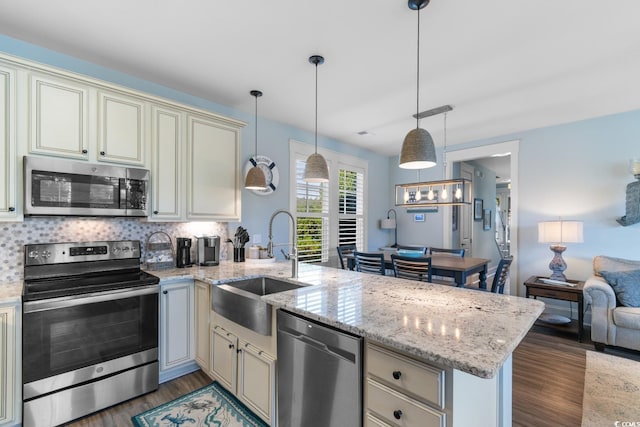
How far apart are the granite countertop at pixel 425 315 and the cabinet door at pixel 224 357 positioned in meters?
0.40

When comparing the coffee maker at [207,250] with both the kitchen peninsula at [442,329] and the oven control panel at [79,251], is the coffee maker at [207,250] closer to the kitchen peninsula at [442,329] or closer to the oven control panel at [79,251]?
the oven control panel at [79,251]

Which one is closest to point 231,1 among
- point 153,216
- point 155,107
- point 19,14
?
point 155,107

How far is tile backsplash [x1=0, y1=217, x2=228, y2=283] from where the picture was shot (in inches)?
83.7

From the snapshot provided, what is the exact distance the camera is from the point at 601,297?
303cm

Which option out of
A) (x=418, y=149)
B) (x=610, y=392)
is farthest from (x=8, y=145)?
(x=610, y=392)

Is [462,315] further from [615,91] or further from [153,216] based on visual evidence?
[615,91]

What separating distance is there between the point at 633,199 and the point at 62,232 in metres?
5.77

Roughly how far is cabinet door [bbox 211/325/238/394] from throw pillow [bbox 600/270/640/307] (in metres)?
3.71

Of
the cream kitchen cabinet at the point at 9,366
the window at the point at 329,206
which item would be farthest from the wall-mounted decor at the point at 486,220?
the cream kitchen cabinet at the point at 9,366

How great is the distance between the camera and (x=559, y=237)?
11.8ft

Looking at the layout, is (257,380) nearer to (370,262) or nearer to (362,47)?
(370,262)

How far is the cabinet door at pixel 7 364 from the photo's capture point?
5.70 feet

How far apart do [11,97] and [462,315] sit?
294cm

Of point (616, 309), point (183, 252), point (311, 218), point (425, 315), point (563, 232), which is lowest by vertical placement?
point (616, 309)
